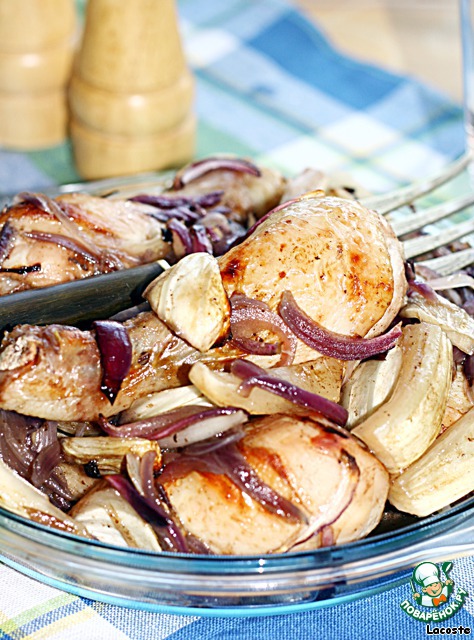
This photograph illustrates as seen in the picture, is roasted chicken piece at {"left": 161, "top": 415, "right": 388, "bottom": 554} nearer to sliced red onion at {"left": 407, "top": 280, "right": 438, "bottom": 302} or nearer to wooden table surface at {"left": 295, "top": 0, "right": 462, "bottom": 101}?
sliced red onion at {"left": 407, "top": 280, "right": 438, "bottom": 302}

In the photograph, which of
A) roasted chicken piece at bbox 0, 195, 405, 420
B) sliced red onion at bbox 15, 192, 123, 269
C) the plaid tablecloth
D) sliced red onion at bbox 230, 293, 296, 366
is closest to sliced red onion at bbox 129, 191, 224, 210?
sliced red onion at bbox 15, 192, 123, 269

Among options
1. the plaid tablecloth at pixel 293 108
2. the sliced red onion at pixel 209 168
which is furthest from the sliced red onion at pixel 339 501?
the plaid tablecloth at pixel 293 108

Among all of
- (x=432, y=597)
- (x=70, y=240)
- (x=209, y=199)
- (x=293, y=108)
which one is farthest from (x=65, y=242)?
(x=293, y=108)

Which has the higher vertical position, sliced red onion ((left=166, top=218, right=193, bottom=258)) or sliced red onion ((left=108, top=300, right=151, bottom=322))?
sliced red onion ((left=108, top=300, right=151, bottom=322))

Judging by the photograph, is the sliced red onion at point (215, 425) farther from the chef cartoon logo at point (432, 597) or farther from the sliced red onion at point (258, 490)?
the chef cartoon logo at point (432, 597)

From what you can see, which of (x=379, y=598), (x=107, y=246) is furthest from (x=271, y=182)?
(x=379, y=598)

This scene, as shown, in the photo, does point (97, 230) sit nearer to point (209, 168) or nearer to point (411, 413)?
point (209, 168)
